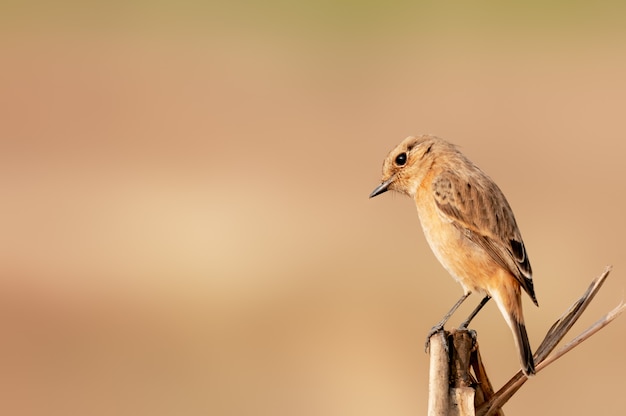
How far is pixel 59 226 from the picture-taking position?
656 inches

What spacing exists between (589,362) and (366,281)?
3.05 m

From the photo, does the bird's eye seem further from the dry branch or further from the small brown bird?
the dry branch

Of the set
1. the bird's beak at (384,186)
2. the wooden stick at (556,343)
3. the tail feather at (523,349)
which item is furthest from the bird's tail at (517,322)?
the bird's beak at (384,186)

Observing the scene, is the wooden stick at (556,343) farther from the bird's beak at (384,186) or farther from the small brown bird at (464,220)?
the bird's beak at (384,186)

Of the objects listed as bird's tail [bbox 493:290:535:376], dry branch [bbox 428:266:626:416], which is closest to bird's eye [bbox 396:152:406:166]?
bird's tail [bbox 493:290:535:376]

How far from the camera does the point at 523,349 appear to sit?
14.9 feet

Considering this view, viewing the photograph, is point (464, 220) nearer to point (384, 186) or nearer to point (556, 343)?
point (384, 186)

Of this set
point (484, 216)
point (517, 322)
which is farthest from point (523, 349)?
point (484, 216)

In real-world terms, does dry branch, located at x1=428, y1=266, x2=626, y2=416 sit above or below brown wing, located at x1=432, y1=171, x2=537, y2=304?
below

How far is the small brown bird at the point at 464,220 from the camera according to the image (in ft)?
17.6

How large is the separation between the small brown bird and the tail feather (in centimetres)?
2

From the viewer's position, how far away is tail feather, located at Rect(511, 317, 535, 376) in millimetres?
4127

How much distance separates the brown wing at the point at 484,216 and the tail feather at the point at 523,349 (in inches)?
15.4

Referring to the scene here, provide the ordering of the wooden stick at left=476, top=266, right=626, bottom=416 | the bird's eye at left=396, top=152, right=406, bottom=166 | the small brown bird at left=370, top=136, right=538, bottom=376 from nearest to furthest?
the wooden stick at left=476, top=266, right=626, bottom=416, the small brown bird at left=370, top=136, right=538, bottom=376, the bird's eye at left=396, top=152, right=406, bottom=166
